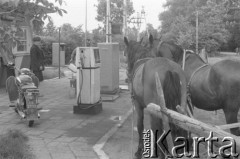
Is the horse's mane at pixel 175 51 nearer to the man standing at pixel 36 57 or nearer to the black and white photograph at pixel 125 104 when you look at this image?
the black and white photograph at pixel 125 104

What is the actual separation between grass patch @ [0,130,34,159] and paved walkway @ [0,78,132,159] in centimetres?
15

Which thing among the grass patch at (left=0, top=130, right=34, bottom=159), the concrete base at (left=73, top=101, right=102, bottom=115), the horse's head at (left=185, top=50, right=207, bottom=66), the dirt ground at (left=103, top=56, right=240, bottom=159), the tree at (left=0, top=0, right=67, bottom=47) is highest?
the tree at (left=0, top=0, right=67, bottom=47)

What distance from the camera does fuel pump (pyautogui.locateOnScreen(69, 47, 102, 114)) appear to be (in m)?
7.99

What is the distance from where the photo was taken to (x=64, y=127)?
23.1ft

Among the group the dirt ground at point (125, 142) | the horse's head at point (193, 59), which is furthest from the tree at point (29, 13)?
the horse's head at point (193, 59)

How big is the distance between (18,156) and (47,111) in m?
3.79

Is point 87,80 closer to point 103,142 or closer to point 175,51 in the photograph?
point 103,142

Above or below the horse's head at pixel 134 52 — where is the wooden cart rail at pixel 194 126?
below

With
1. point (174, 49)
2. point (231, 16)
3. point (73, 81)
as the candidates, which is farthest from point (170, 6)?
point (174, 49)

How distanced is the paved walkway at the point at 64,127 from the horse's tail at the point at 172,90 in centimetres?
161

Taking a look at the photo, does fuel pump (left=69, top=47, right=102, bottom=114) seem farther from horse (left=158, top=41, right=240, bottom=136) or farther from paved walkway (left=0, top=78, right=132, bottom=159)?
horse (left=158, top=41, right=240, bottom=136)

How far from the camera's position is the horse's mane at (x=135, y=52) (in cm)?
610

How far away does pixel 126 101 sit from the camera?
1034 centimetres

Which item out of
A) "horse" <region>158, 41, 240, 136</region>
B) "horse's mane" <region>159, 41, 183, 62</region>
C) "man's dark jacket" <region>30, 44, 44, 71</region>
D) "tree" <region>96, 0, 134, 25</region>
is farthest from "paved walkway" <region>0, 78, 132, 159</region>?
"tree" <region>96, 0, 134, 25</region>
